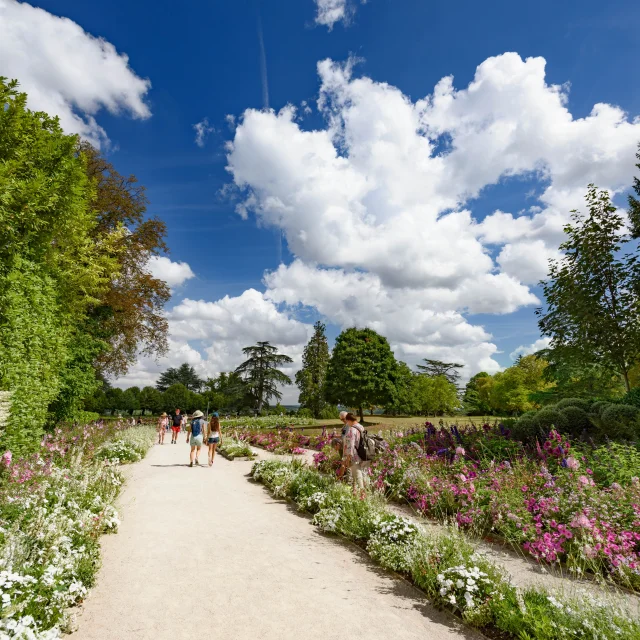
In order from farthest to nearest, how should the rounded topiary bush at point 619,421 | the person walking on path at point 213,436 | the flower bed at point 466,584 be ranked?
the person walking on path at point 213,436
the rounded topiary bush at point 619,421
the flower bed at point 466,584

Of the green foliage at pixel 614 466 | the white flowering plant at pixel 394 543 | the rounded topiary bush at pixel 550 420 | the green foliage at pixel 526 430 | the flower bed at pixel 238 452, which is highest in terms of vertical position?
the rounded topiary bush at pixel 550 420

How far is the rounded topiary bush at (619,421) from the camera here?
8.95 m

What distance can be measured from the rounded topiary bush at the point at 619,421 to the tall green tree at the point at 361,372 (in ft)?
77.4

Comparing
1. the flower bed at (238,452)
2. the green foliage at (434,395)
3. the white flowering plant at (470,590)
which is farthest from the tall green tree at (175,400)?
the white flowering plant at (470,590)

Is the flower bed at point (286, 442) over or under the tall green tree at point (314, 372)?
under

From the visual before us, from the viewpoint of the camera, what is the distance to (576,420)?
1025 centimetres

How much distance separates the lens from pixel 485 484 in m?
6.72

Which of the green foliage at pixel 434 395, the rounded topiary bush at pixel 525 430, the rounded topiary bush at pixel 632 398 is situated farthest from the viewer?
the green foliage at pixel 434 395

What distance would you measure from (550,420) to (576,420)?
64 cm

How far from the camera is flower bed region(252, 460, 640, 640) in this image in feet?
9.88

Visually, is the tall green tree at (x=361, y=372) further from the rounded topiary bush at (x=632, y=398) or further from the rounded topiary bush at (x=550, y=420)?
the rounded topiary bush at (x=550, y=420)

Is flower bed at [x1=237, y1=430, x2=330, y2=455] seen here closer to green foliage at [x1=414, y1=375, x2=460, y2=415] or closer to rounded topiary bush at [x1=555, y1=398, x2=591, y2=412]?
rounded topiary bush at [x1=555, y1=398, x2=591, y2=412]

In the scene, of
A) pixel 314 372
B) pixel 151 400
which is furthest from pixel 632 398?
pixel 151 400

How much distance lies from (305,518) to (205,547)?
2128 mm
